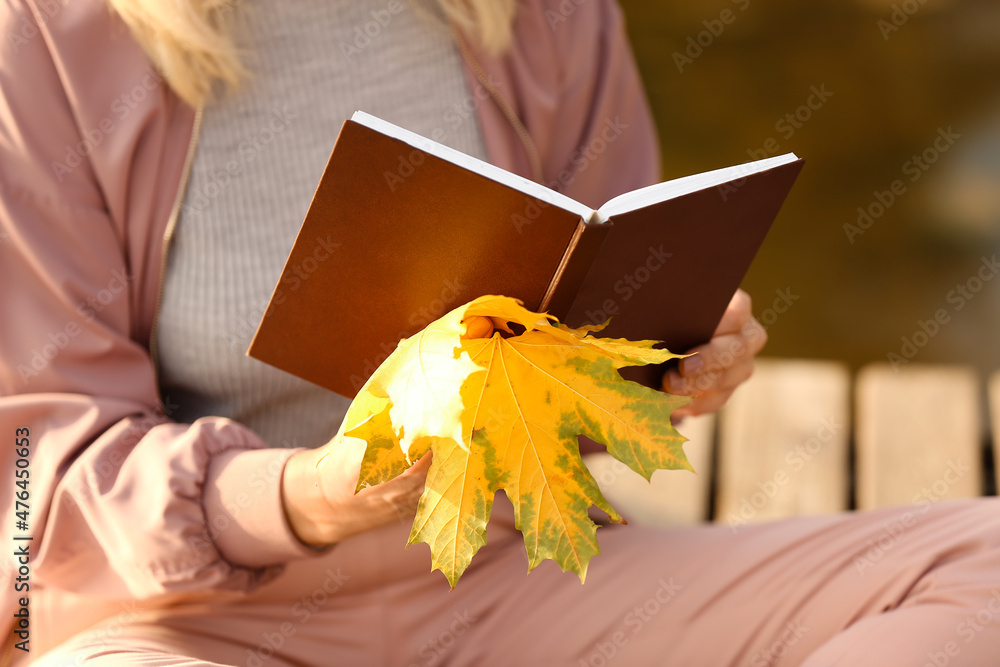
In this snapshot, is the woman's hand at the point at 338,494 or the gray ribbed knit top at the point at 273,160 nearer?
the woman's hand at the point at 338,494

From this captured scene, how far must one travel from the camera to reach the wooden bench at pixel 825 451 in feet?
5.45

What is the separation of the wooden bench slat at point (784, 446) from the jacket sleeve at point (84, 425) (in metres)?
0.96

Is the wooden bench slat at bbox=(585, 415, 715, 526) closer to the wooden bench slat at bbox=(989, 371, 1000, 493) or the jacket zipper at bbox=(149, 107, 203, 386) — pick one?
the wooden bench slat at bbox=(989, 371, 1000, 493)

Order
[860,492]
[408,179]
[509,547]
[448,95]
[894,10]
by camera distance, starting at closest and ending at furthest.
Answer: [408,179] → [509,547] → [448,95] → [860,492] → [894,10]

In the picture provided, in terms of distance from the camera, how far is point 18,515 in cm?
98

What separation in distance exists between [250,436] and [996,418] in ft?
4.79

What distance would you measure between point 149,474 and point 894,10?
277 centimetres

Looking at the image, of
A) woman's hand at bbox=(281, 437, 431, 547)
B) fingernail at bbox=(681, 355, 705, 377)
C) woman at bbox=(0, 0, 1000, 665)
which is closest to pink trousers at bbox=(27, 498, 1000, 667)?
woman at bbox=(0, 0, 1000, 665)

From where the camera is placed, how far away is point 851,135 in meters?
2.96

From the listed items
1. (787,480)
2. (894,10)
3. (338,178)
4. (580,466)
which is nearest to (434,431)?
(580,466)

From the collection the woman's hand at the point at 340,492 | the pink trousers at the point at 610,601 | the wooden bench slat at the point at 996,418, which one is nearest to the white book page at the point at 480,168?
the woman's hand at the point at 340,492

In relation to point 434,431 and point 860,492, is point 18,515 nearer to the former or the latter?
point 434,431

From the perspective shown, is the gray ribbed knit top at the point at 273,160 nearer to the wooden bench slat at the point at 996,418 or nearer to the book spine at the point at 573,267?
the book spine at the point at 573,267

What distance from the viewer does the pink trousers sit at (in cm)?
100
